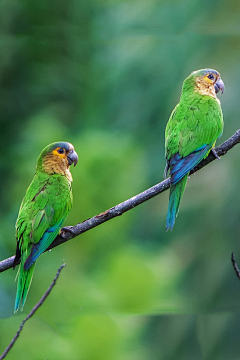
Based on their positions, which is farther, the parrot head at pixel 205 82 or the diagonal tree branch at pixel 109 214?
the parrot head at pixel 205 82

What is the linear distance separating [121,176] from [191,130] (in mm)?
2796

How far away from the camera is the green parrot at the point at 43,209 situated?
1.11 meters

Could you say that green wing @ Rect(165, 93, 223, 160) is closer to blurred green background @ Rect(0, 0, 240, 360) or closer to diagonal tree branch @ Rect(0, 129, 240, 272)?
diagonal tree branch @ Rect(0, 129, 240, 272)

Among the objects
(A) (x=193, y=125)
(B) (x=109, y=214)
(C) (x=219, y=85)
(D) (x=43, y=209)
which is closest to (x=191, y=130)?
(A) (x=193, y=125)

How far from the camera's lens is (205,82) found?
141 cm

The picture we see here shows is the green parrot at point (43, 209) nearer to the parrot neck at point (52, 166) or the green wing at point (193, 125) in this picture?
the parrot neck at point (52, 166)

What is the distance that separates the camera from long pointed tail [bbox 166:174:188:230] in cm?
105

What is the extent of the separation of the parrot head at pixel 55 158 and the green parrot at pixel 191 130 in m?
0.30

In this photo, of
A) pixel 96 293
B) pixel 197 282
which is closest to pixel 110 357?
pixel 96 293

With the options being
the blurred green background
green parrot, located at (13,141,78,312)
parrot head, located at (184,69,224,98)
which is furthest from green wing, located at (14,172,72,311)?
the blurred green background

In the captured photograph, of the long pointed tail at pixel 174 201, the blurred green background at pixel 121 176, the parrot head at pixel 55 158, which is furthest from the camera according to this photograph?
the blurred green background at pixel 121 176

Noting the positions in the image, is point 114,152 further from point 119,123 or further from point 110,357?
point 110,357

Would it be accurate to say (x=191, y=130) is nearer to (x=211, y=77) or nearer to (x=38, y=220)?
(x=211, y=77)

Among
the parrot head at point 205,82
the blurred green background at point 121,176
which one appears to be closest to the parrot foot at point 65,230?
the parrot head at point 205,82
